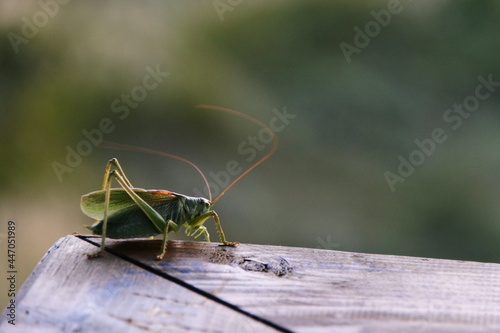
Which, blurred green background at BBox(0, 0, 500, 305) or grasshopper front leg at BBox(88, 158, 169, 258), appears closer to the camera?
grasshopper front leg at BBox(88, 158, 169, 258)

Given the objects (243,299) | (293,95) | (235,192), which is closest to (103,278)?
(243,299)

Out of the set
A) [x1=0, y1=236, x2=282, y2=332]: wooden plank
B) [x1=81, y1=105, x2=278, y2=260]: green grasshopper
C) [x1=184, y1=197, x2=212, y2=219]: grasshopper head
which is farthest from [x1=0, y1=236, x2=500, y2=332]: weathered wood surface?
[x1=184, y1=197, x2=212, y2=219]: grasshopper head

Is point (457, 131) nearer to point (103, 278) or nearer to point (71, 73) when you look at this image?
point (71, 73)

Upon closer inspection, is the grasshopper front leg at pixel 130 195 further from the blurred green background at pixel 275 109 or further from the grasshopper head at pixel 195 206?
the blurred green background at pixel 275 109

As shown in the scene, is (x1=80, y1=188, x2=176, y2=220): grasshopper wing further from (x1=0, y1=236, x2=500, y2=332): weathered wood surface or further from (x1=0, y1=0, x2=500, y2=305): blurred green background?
(x1=0, y1=0, x2=500, y2=305): blurred green background

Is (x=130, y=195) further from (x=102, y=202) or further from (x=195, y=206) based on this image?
(x=195, y=206)

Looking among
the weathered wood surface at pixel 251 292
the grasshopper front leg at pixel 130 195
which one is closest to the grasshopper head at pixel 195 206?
the grasshopper front leg at pixel 130 195
